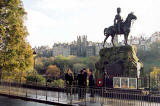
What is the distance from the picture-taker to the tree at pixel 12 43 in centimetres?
1898

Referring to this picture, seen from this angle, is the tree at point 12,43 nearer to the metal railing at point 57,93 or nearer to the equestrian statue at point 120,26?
the metal railing at point 57,93

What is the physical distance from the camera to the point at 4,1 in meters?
19.6

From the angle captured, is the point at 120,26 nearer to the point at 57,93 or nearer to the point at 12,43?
the point at 57,93

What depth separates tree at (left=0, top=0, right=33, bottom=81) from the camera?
19.0 m

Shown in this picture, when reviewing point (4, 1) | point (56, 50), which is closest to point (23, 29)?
point (4, 1)

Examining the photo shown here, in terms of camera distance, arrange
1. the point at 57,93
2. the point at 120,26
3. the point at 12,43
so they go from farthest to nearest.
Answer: the point at 12,43
the point at 120,26
the point at 57,93

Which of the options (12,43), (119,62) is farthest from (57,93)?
(12,43)

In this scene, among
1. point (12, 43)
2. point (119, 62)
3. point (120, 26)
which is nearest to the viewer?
point (119, 62)

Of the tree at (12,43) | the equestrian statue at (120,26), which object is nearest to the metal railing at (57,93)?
the tree at (12,43)

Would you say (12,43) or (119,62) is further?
(12,43)

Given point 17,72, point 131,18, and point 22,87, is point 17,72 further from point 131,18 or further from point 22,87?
point 131,18

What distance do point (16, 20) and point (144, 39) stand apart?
104 meters

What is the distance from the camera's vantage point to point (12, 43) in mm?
19344

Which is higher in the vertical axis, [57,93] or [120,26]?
[120,26]
